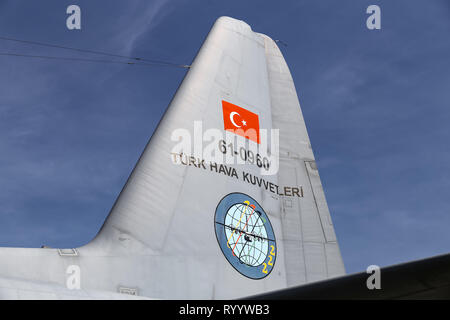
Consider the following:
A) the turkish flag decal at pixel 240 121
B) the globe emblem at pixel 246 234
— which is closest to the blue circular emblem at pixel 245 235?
the globe emblem at pixel 246 234

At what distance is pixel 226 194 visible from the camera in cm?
864

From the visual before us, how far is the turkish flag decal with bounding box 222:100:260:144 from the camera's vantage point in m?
9.50

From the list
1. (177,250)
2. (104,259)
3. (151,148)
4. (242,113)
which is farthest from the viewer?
(242,113)

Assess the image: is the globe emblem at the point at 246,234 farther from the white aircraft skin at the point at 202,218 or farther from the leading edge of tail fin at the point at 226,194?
the white aircraft skin at the point at 202,218

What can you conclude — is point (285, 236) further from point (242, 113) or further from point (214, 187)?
point (242, 113)

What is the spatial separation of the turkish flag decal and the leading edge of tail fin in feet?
0.08

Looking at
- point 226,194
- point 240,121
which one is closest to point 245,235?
point 226,194

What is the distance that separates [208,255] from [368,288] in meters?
3.92

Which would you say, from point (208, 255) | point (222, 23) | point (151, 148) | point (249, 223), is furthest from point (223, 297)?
point (222, 23)

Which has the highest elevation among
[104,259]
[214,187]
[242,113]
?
[242,113]

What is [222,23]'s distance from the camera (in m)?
10.8

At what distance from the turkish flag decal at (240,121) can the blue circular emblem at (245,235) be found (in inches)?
51.3

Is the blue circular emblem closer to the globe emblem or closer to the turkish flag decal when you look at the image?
the globe emblem

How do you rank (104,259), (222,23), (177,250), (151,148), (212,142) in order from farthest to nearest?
1. (222,23)
2. (212,142)
3. (151,148)
4. (177,250)
5. (104,259)
